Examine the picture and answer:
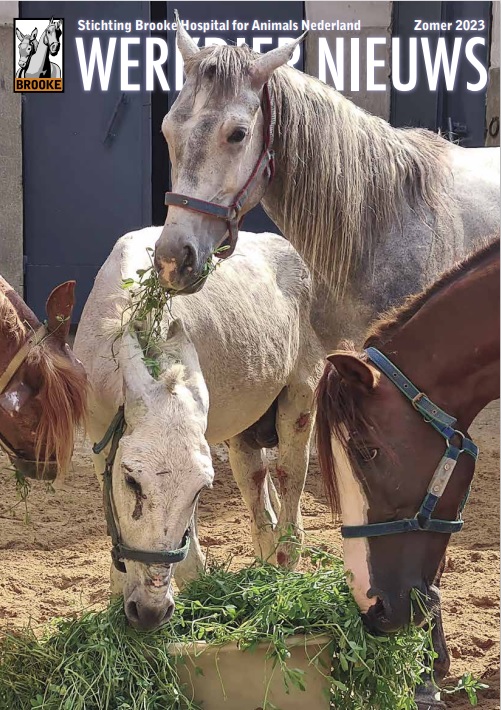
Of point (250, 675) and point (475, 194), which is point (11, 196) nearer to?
point (475, 194)

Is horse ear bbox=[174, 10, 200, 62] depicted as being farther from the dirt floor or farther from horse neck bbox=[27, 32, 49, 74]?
horse neck bbox=[27, 32, 49, 74]

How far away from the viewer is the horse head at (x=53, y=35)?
8504 mm

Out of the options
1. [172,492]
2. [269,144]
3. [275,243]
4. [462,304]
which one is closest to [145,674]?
[172,492]

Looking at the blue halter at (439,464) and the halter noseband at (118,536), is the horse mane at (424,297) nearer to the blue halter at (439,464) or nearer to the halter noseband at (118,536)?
the blue halter at (439,464)

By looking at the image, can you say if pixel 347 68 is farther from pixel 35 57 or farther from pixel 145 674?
pixel 145 674

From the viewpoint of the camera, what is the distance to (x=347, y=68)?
28.9 feet

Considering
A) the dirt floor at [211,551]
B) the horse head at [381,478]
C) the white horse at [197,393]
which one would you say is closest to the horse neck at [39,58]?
the dirt floor at [211,551]

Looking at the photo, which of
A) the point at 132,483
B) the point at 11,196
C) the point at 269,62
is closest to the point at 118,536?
the point at 132,483

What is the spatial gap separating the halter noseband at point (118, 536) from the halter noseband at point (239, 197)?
0.72 meters

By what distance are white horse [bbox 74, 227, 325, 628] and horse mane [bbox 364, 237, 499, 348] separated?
605 mm

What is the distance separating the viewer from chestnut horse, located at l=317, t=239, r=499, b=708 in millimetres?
2693

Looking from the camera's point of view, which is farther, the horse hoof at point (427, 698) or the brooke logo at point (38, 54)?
the brooke logo at point (38, 54)

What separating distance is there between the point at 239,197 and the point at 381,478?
4.04 ft

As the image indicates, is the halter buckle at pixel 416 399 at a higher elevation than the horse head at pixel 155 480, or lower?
higher
